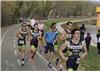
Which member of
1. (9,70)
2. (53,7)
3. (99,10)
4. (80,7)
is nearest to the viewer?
(9,70)

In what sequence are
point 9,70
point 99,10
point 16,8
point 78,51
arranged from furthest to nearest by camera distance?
point 16,8, point 99,10, point 9,70, point 78,51

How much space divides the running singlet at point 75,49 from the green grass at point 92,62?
5388 mm

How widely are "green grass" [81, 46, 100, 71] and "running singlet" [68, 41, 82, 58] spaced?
17.7 ft

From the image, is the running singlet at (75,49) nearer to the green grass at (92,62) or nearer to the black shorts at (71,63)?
the black shorts at (71,63)

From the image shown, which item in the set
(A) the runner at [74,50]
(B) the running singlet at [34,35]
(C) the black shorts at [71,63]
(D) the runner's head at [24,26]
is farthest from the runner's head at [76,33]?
(B) the running singlet at [34,35]

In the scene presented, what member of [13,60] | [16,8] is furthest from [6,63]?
[16,8]

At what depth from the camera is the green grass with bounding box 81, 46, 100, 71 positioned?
17.5 m

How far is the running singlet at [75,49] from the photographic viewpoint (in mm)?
11140

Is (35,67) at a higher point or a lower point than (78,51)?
lower

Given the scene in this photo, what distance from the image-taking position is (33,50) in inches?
697

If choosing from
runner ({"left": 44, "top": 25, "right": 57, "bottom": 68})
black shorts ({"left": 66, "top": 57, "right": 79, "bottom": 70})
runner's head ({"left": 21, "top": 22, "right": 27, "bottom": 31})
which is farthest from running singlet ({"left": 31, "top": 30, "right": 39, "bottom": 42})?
black shorts ({"left": 66, "top": 57, "right": 79, "bottom": 70})

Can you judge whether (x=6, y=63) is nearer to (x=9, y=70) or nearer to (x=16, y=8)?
(x=9, y=70)

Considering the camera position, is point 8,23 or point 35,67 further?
point 8,23

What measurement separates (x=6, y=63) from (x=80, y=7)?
1278 inches
